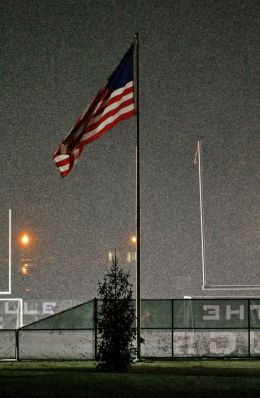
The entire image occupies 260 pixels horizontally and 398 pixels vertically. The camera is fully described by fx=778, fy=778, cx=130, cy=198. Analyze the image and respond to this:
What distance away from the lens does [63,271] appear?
119562mm

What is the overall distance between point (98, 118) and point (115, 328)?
17.4ft

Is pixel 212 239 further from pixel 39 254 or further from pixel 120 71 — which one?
pixel 120 71

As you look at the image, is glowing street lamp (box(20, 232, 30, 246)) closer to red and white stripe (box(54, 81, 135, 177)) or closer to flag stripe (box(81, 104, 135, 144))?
red and white stripe (box(54, 81, 135, 177))

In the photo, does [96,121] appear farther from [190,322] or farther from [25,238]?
[25,238]

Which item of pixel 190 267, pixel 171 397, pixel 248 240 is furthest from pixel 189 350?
pixel 190 267

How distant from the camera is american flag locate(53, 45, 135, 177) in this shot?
19594 mm

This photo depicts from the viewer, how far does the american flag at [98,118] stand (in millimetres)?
19594

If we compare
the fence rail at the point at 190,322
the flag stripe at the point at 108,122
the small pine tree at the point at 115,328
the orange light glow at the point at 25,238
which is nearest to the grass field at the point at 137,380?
the small pine tree at the point at 115,328

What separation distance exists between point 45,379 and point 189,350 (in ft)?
36.3

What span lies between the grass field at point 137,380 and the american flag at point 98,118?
16.8ft

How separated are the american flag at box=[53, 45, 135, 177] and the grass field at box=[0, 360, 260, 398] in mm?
5124

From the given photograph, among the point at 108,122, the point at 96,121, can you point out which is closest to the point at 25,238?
the point at 96,121

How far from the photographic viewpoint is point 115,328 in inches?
710

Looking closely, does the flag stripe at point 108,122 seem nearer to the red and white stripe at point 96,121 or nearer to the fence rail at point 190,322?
the red and white stripe at point 96,121
